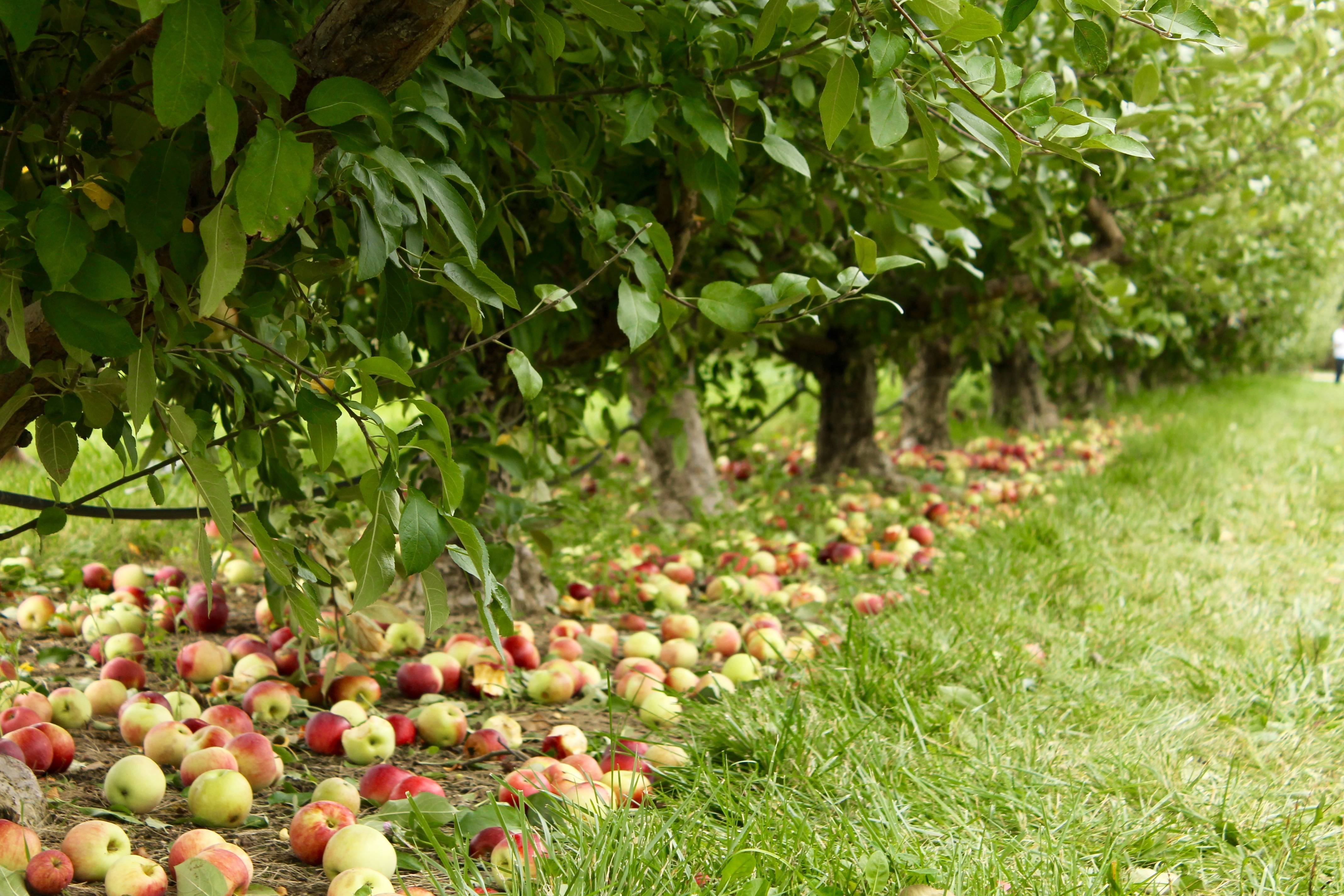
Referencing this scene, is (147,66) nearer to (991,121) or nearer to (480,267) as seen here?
(480,267)

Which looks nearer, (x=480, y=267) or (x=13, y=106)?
(x=480, y=267)

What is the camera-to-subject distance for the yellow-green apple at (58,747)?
1.82m

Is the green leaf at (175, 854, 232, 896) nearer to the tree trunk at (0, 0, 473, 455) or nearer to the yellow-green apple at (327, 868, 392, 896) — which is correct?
the yellow-green apple at (327, 868, 392, 896)

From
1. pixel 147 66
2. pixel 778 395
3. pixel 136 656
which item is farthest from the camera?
pixel 778 395

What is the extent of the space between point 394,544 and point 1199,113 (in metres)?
4.08

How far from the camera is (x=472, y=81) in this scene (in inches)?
58.4

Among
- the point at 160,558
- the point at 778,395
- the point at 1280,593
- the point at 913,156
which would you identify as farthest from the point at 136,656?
the point at 778,395

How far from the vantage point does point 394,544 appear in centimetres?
117

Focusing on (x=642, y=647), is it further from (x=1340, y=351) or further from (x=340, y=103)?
(x=1340, y=351)

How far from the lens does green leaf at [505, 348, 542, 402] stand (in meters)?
1.40

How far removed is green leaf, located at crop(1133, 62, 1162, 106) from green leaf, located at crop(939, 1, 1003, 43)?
53.1 inches

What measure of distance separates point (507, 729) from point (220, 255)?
1.44m

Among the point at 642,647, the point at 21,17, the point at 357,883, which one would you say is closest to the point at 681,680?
the point at 642,647

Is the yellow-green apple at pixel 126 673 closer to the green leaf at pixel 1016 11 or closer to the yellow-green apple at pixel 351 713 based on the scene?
the yellow-green apple at pixel 351 713
